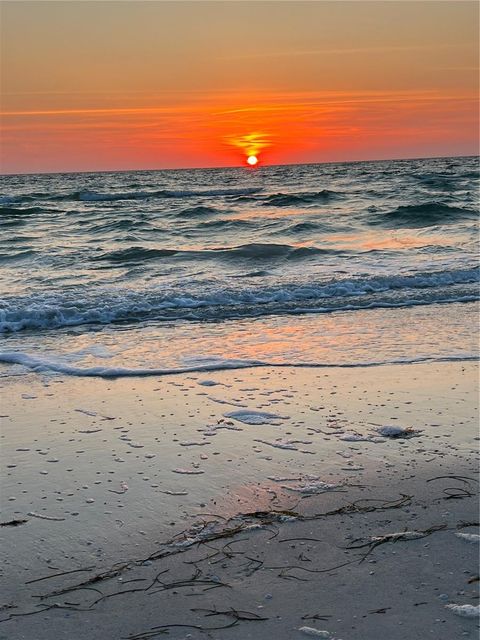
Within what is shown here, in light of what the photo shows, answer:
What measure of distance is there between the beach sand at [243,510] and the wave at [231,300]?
12.5 feet

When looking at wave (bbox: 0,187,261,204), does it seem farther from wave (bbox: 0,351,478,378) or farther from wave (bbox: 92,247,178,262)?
wave (bbox: 0,351,478,378)

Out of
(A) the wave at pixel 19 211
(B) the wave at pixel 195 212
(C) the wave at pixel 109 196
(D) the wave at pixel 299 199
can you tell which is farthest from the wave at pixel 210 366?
(C) the wave at pixel 109 196

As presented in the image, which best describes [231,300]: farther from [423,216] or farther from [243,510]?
[423,216]

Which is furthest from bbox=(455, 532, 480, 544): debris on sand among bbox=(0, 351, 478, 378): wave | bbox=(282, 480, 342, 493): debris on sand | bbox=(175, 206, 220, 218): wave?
bbox=(175, 206, 220, 218): wave

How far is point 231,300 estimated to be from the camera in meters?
11.6

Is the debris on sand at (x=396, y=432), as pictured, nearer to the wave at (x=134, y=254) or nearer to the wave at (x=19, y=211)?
the wave at (x=134, y=254)

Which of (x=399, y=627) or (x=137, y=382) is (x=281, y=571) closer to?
(x=399, y=627)

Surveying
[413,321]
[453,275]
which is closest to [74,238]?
[453,275]

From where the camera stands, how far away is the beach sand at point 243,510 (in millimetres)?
3188

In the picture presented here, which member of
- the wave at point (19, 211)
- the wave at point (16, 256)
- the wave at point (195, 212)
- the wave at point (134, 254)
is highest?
the wave at point (19, 211)

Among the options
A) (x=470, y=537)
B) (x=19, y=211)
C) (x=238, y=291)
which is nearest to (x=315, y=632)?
(x=470, y=537)

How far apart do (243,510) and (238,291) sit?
8.13 m

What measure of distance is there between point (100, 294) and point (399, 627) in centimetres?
980

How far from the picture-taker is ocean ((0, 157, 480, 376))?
805cm
